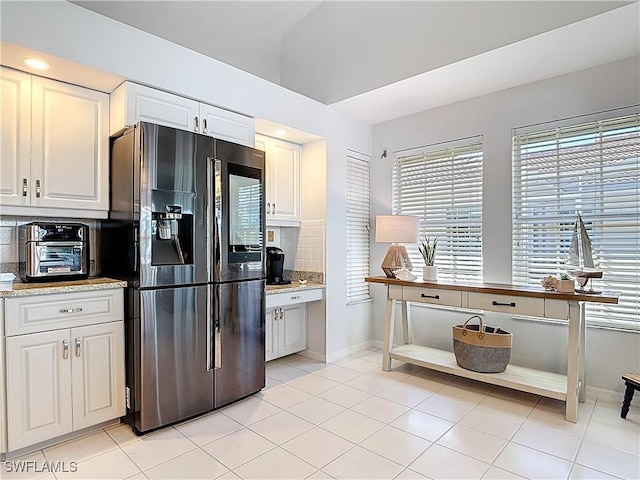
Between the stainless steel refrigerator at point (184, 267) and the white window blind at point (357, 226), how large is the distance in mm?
1428

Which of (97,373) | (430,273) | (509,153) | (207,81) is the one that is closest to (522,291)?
(430,273)

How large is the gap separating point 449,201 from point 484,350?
1486mm

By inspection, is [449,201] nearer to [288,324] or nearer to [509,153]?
[509,153]

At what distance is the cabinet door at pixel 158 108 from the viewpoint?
2.44 metres

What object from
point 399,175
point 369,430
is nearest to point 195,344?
point 369,430

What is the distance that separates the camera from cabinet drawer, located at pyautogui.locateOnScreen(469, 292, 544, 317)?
2709 mm

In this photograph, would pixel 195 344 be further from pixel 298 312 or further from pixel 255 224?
pixel 298 312

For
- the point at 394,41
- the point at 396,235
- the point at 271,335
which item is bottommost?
the point at 271,335

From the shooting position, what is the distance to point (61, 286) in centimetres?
220

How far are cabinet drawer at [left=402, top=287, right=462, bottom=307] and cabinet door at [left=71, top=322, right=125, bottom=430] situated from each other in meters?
2.30

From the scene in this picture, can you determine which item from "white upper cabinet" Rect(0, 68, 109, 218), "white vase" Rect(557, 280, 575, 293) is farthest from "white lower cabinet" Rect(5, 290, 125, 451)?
"white vase" Rect(557, 280, 575, 293)

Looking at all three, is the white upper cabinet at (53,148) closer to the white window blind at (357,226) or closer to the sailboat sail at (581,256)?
the white window blind at (357,226)

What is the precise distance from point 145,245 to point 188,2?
247cm

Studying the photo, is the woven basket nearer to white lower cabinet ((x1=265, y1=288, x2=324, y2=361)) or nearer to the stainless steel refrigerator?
white lower cabinet ((x1=265, y1=288, x2=324, y2=361))
